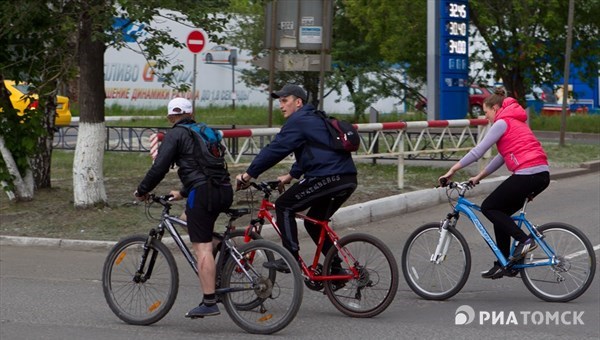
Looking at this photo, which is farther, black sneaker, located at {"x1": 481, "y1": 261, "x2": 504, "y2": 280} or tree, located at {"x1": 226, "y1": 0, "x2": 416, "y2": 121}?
tree, located at {"x1": 226, "y1": 0, "x2": 416, "y2": 121}

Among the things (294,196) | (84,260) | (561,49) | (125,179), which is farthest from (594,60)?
(294,196)

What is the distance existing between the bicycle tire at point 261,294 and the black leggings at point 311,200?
502 millimetres

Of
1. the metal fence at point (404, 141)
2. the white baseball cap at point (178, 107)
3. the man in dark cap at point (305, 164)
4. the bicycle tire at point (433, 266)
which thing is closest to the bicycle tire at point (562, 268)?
the bicycle tire at point (433, 266)

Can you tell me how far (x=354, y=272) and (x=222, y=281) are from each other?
991 mm

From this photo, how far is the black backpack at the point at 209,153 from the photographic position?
26.0ft

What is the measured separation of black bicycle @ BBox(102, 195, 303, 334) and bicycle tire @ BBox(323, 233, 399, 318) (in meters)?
0.63

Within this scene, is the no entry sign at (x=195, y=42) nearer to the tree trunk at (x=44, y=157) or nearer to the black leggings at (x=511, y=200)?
the tree trunk at (x=44, y=157)

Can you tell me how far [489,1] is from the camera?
31.4 meters

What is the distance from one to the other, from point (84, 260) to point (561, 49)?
2233 centimetres

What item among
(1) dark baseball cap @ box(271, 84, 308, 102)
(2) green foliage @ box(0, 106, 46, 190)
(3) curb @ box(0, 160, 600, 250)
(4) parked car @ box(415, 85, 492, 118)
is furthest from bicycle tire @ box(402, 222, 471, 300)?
(4) parked car @ box(415, 85, 492, 118)

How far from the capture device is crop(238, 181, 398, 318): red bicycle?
8.22m

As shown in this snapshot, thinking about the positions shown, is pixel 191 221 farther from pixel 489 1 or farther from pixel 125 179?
pixel 489 1

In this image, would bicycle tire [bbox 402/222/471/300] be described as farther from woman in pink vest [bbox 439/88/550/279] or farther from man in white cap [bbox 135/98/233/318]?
man in white cap [bbox 135/98/233/318]

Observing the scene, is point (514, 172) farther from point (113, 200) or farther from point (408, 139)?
point (408, 139)
